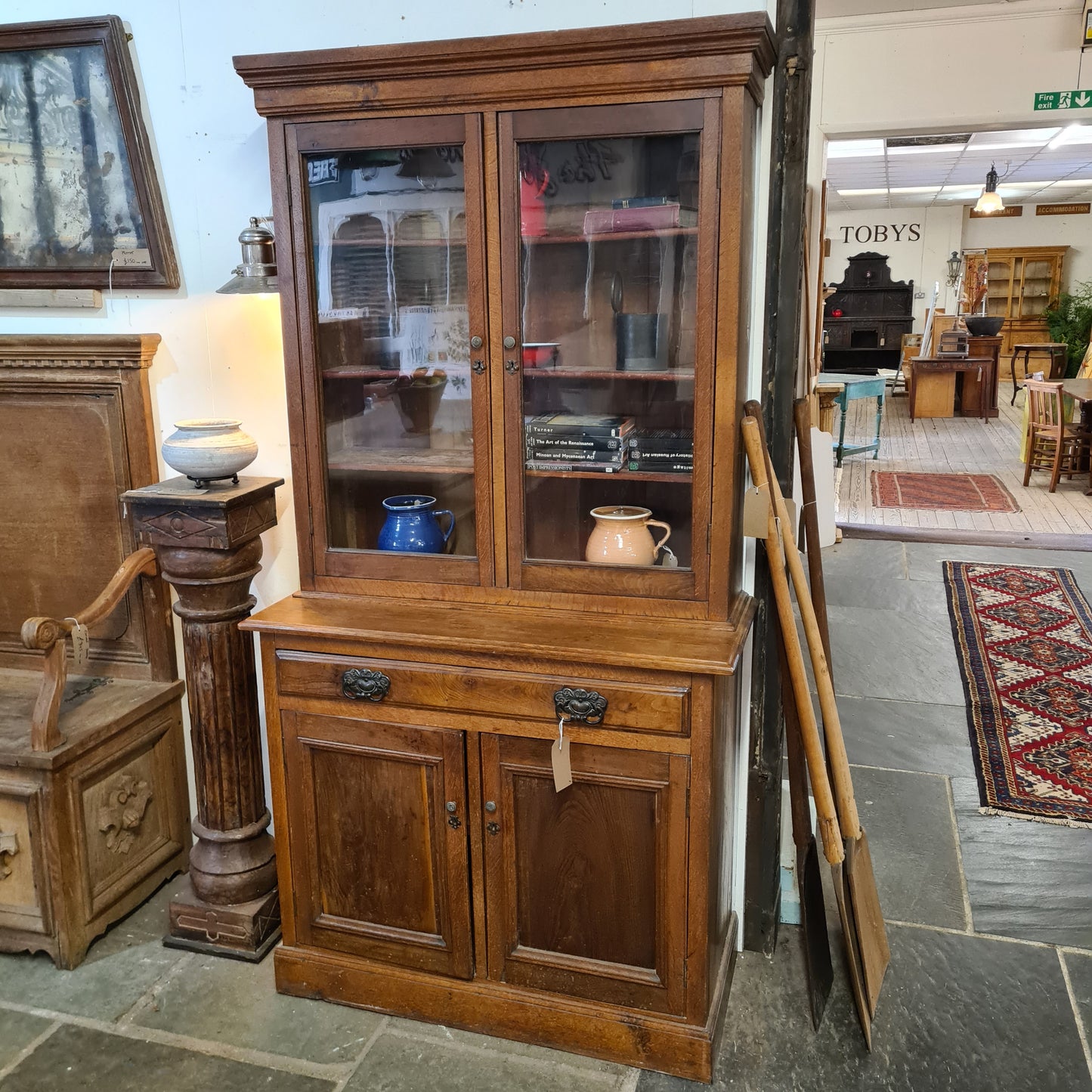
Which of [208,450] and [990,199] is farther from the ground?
[990,199]

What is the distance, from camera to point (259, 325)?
2.52 meters

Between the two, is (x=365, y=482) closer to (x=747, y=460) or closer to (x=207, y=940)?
(x=747, y=460)

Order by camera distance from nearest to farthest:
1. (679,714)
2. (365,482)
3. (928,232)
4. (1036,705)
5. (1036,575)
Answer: (679,714) → (365,482) → (1036,705) → (1036,575) → (928,232)

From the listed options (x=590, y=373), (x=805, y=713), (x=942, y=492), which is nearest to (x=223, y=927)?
(x=805, y=713)

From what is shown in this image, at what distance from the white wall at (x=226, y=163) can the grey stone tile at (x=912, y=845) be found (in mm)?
569

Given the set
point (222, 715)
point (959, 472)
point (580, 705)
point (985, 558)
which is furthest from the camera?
point (959, 472)

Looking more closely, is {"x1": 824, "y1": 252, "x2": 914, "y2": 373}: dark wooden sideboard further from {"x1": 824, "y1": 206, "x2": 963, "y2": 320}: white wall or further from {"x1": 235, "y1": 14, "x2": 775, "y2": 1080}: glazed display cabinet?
{"x1": 235, "y1": 14, "x2": 775, "y2": 1080}: glazed display cabinet

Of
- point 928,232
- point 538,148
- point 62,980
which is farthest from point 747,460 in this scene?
point 928,232

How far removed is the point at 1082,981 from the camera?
7.84 feet

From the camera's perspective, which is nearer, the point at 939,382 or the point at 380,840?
the point at 380,840

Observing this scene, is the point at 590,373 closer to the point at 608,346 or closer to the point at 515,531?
the point at 608,346

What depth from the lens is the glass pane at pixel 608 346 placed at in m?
1.97

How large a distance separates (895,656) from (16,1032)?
364 centimetres

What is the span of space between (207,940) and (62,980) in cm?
33
